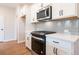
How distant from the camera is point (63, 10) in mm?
1441

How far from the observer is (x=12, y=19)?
1503 mm

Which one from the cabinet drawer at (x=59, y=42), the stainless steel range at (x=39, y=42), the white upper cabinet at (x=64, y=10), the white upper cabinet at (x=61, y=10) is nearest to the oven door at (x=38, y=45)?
the stainless steel range at (x=39, y=42)

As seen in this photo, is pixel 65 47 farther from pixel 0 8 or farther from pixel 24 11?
pixel 0 8

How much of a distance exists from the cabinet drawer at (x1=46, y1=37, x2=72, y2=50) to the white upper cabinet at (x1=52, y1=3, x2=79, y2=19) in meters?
0.40

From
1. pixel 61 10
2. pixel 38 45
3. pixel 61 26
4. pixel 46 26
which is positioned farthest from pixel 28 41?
pixel 61 10

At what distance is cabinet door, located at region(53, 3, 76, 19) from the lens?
4.23 ft

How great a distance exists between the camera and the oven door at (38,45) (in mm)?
1467

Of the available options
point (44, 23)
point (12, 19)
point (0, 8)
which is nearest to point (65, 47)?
point (44, 23)

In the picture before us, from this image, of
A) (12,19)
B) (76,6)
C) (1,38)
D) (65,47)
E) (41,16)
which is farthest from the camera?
(41,16)

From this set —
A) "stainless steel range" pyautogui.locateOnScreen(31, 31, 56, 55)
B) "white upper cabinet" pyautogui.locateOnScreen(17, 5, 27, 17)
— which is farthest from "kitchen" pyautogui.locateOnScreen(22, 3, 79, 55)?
"white upper cabinet" pyautogui.locateOnScreen(17, 5, 27, 17)

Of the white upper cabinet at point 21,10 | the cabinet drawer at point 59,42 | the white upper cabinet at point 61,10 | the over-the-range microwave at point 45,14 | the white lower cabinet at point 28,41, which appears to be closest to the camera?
the cabinet drawer at point 59,42

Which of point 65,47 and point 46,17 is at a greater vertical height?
point 46,17

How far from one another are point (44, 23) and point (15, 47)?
0.65 meters

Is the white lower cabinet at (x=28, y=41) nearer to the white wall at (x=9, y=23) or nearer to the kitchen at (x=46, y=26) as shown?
the kitchen at (x=46, y=26)
